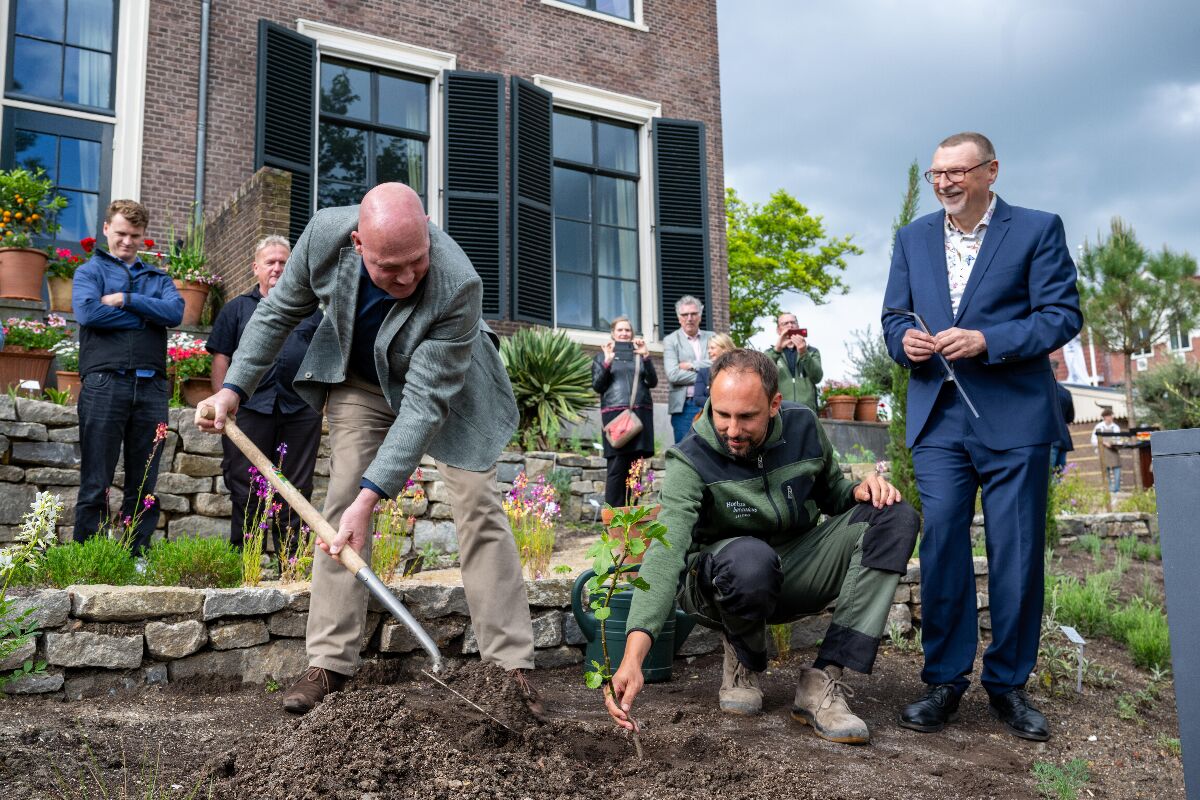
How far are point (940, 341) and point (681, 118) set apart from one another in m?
8.94

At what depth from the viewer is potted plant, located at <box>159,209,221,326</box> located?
7.29 m

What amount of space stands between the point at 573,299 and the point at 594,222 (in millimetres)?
947

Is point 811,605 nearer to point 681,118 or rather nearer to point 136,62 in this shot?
point 136,62

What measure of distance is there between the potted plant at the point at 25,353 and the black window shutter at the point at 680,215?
645 cm

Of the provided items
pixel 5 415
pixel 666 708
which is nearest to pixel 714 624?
pixel 666 708

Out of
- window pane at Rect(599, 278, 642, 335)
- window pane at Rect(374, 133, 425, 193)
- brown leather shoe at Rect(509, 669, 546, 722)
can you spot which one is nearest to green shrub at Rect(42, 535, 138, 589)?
brown leather shoe at Rect(509, 669, 546, 722)

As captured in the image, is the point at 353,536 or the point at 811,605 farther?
the point at 811,605

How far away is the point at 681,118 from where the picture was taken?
37.6 feet

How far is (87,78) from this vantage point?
838 cm

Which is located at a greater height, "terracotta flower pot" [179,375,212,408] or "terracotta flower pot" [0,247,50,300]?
"terracotta flower pot" [0,247,50,300]

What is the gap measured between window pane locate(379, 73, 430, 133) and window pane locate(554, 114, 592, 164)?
155cm

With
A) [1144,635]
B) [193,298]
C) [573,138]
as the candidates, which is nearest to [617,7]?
[573,138]

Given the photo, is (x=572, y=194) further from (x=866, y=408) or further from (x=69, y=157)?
(x=69, y=157)

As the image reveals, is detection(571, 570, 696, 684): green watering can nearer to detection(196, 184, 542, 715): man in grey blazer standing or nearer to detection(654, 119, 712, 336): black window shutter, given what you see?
detection(196, 184, 542, 715): man in grey blazer standing
